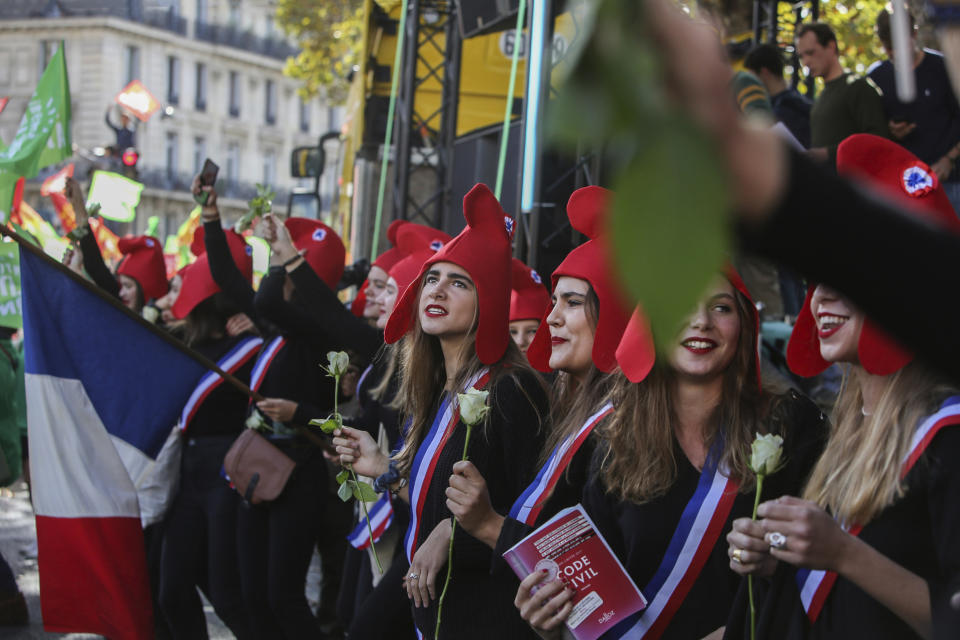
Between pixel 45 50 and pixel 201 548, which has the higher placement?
pixel 45 50

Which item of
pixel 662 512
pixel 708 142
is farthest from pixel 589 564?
pixel 708 142

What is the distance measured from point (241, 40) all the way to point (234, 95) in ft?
8.81

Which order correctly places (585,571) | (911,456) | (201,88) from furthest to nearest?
(201,88) → (585,571) → (911,456)

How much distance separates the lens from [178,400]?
18.7 feet

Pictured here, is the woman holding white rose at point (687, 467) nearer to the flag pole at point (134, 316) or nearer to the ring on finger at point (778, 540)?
the ring on finger at point (778, 540)

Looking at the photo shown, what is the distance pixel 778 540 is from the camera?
2.20m

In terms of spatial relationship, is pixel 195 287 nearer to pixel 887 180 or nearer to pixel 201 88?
pixel 887 180

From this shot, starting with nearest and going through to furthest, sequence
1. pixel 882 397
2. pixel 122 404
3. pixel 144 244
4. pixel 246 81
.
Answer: pixel 882 397, pixel 122 404, pixel 144 244, pixel 246 81

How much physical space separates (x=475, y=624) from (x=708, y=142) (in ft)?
9.46

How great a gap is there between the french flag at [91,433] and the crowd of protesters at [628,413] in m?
0.26

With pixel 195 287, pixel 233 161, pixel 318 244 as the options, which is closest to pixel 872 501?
pixel 318 244

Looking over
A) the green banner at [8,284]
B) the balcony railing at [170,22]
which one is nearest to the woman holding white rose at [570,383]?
the green banner at [8,284]

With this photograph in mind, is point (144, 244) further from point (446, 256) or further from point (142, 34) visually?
point (142, 34)

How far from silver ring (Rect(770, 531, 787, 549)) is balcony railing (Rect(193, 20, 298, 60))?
5688 centimetres
